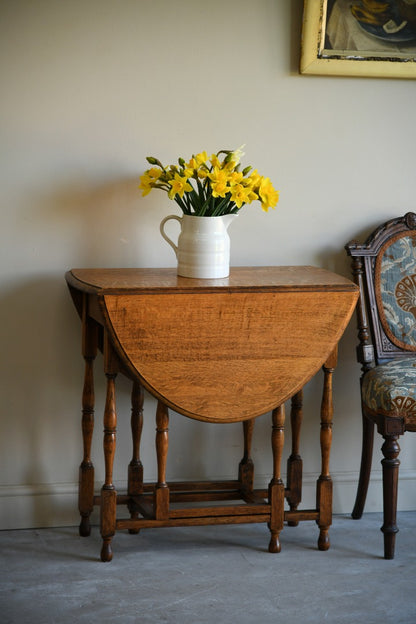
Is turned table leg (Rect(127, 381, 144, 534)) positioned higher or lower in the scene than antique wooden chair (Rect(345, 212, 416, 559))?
lower

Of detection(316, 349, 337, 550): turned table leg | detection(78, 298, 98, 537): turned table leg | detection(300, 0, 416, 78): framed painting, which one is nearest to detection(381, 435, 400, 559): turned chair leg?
detection(316, 349, 337, 550): turned table leg

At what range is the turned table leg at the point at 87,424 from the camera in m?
2.52

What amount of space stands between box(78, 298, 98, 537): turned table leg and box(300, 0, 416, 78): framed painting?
1149mm

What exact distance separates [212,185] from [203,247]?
19 centimetres

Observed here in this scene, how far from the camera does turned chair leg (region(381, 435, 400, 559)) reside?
240 cm

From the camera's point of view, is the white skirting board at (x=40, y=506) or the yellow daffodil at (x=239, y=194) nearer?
the yellow daffodil at (x=239, y=194)

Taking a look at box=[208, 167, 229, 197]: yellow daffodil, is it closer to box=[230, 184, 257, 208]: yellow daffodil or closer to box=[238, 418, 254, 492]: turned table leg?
box=[230, 184, 257, 208]: yellow daffodil

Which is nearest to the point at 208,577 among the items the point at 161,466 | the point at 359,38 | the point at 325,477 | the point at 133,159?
the point at 161,466

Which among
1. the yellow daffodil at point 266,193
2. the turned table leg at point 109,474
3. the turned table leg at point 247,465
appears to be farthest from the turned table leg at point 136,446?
the yellow daffodil at point 266,193

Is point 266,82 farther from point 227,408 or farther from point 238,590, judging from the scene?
point 238,590

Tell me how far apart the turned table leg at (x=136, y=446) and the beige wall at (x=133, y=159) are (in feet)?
0.35

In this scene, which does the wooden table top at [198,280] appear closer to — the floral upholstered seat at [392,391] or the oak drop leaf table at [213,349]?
the oak drop leaf table at [213,349]

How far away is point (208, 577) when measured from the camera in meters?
2.31

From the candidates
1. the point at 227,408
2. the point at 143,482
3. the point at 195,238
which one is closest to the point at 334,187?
the point at 195,238
